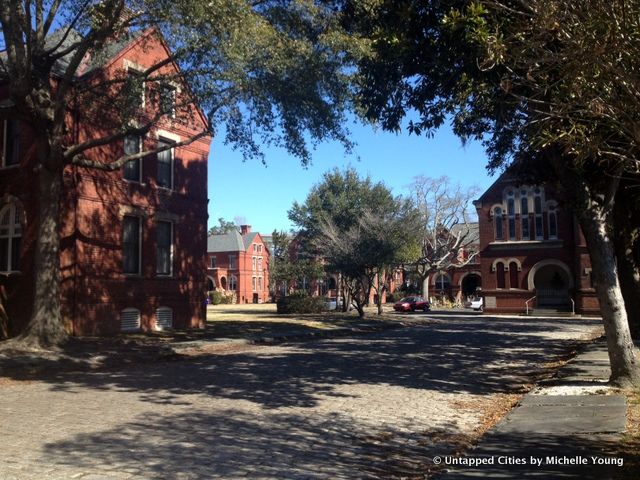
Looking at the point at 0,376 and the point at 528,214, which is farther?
the point at 528,214

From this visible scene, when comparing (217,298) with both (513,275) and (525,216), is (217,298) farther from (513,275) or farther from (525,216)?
(525,216)

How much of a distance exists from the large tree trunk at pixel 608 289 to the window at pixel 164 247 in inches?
693

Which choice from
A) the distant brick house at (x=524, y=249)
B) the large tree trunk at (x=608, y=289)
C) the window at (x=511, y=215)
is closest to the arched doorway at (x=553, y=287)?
the distant brick house at (x=524, y=249)

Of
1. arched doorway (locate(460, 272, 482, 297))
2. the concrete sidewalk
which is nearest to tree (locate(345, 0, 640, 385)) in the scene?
the concrete sidewalk

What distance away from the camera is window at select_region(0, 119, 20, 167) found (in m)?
21.0

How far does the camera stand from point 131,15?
1553 centimetres

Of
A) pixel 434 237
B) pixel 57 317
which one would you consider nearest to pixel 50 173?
pixel 57 317

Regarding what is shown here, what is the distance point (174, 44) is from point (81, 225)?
795 centimetres

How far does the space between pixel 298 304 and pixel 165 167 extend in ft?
55.7

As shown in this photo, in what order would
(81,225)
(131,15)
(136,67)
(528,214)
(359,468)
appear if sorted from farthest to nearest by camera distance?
(528,214), (136,67), (81,225), (131,15), (359,468)

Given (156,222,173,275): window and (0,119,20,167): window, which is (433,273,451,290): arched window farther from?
(0,119,20,167): window

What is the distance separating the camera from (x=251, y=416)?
841 centimetres

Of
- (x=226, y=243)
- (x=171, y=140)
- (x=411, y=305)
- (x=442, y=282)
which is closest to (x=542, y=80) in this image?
(x=171, y=140)

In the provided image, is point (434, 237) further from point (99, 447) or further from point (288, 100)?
point (99, 447)
